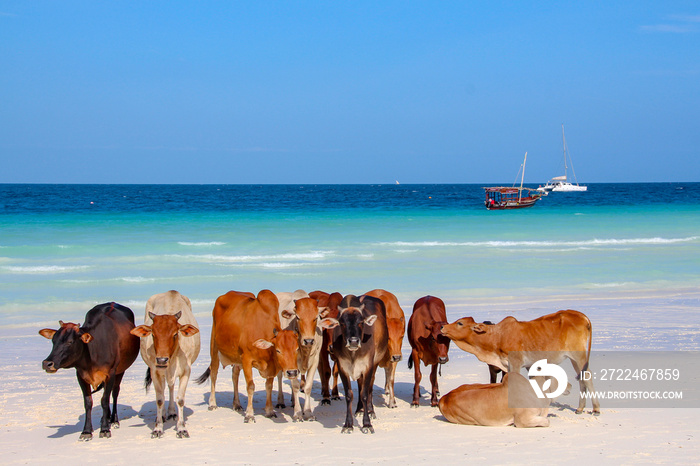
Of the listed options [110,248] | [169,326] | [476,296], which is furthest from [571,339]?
[110,248]

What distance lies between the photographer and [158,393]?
25.9 ft

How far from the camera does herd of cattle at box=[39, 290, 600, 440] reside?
770cm

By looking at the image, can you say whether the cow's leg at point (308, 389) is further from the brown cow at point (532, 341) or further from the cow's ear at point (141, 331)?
the cow's ear at point (141, 331)

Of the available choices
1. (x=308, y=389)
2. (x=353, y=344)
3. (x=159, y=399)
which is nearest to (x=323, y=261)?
(x=308, y=389)

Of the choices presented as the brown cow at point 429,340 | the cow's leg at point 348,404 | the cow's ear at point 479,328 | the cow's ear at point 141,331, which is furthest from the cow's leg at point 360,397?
the cow's ear at point 141,331

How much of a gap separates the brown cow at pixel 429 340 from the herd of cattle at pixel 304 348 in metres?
0.02

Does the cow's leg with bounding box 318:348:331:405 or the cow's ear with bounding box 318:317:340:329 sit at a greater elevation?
the cow's ear with bounding box 318:317:340:329

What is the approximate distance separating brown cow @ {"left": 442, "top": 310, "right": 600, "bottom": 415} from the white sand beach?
0.70m

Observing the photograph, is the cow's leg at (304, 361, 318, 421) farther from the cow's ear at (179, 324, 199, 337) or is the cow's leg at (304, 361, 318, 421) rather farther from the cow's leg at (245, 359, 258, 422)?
the cow's ear at (179, 324, 199, 337)

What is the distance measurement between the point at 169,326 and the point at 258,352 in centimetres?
122

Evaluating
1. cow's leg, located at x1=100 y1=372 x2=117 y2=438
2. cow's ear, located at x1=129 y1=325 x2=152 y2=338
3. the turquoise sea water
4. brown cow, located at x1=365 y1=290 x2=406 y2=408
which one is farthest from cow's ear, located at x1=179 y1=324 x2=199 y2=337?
the turquoise sea water

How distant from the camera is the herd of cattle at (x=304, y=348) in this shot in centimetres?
770

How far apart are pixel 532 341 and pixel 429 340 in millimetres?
1310

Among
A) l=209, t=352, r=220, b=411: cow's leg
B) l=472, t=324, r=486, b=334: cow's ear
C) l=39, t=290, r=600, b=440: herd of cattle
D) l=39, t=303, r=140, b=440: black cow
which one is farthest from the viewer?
l=209, t=352, r=220, b=411: cow's leg
